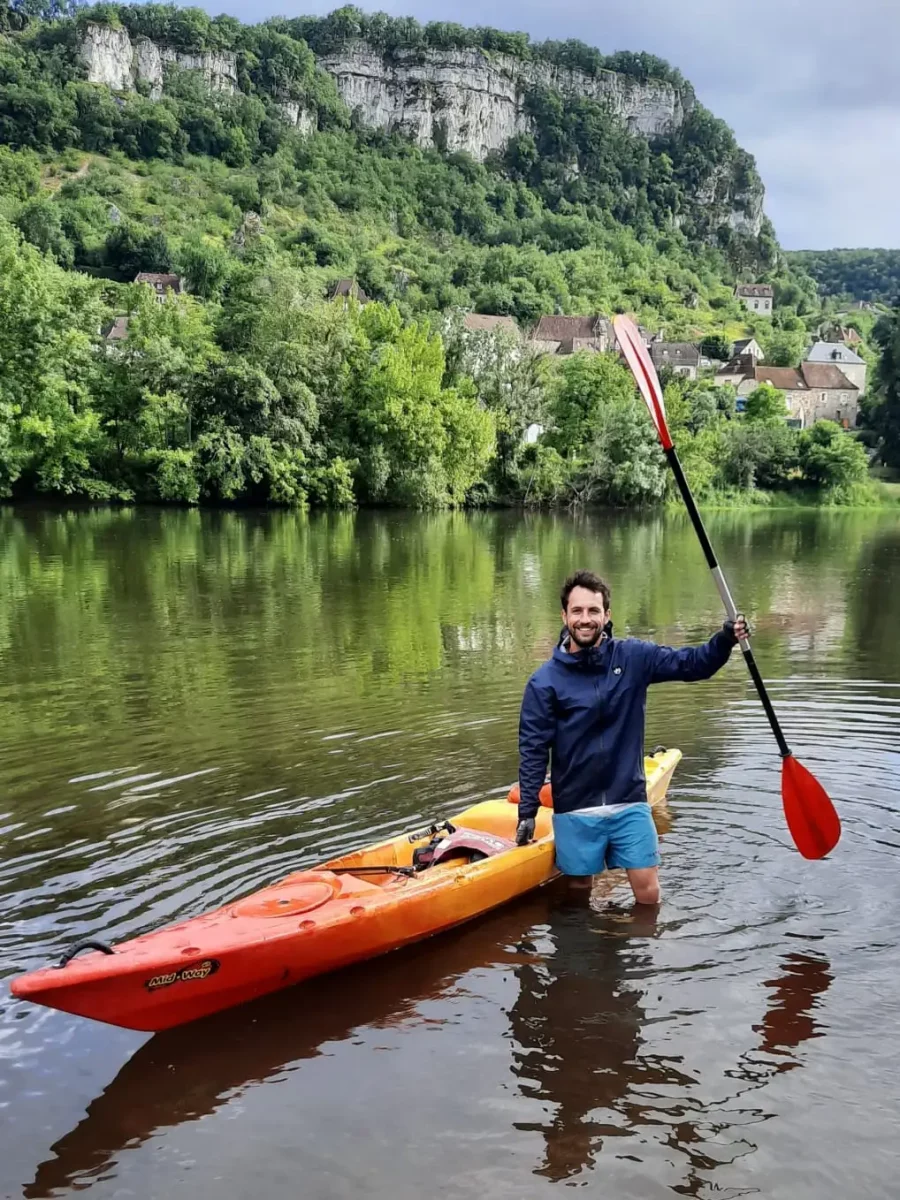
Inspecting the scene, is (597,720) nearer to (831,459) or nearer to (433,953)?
(433,953)

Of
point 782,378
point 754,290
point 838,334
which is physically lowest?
point 782,378

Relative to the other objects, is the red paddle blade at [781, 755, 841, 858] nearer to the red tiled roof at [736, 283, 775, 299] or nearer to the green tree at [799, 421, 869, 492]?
the green tree at [799, 421, 869, 492]

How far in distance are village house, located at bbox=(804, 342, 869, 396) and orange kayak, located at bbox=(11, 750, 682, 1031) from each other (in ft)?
383

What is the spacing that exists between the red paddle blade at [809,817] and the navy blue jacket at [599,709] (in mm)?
1673

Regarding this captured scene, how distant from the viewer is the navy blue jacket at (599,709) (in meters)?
5.77

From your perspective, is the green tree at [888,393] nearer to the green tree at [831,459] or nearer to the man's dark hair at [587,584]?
the green tree at [831,459]

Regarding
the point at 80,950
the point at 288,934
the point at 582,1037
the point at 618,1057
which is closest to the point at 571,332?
the point at 288,934

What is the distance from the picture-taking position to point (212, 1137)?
13.8 feet

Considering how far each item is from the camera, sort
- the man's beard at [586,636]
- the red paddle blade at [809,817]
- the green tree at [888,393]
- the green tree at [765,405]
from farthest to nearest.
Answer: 1. the green tree at [765,405]
2. the green tree at [888,393]
3. the red paddle blade at [809,817]
4. the man's beard at [586,636]

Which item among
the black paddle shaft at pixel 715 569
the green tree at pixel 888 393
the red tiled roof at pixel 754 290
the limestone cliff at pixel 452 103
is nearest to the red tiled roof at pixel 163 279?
the green tree at pixel 888 393

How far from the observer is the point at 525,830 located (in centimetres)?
621

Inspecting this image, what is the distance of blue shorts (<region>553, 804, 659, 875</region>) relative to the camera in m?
5.96

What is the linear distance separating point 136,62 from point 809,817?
7685 inches

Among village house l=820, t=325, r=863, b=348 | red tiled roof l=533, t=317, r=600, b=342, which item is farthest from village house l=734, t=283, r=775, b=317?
red tiled roof l=533, t=317, r=600, b=342
